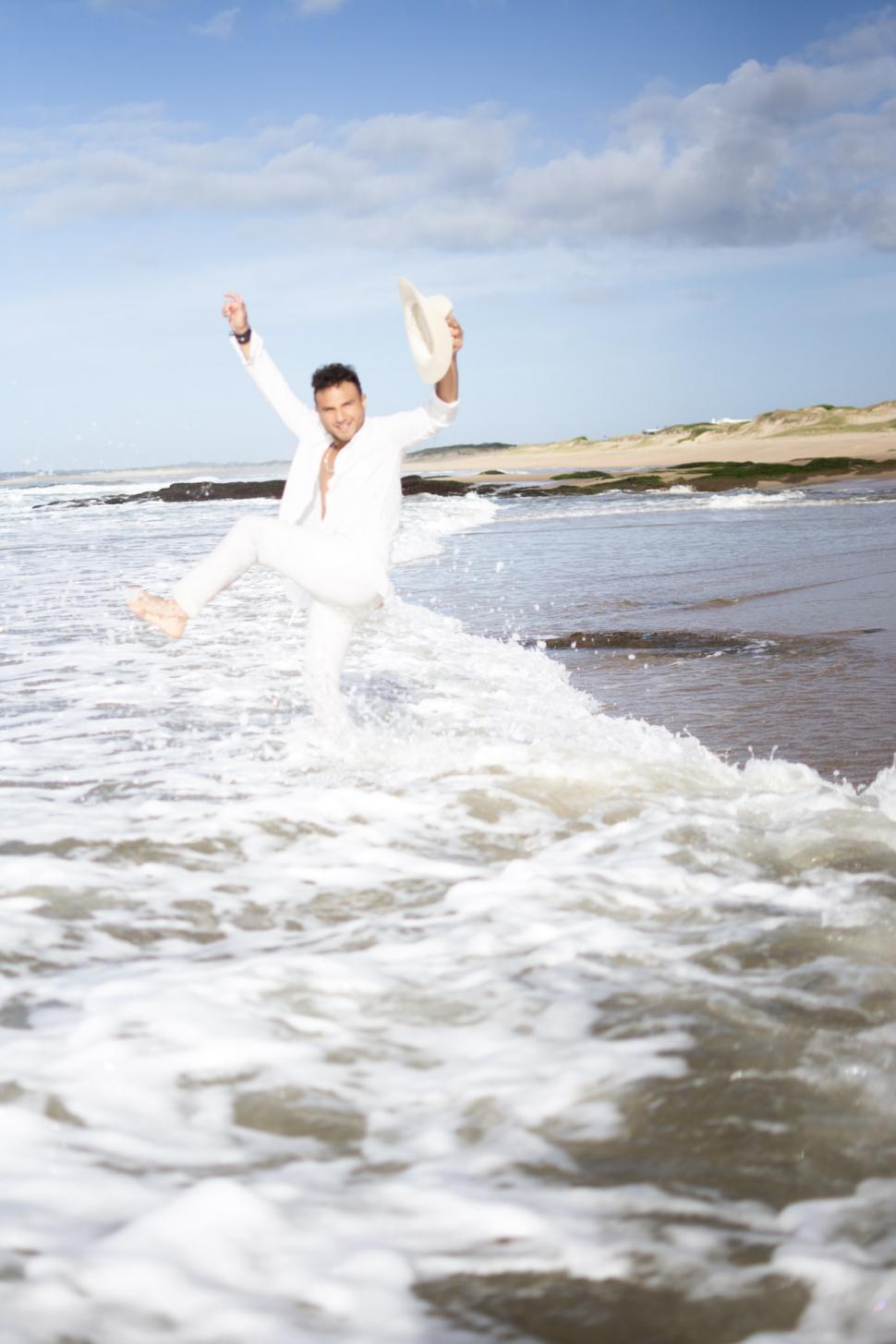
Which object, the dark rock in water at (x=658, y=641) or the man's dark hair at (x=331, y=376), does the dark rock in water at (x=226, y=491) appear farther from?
the man's dark hair at (x=331, y=376)

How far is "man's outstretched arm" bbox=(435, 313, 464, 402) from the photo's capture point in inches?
220

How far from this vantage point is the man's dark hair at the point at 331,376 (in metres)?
5.78

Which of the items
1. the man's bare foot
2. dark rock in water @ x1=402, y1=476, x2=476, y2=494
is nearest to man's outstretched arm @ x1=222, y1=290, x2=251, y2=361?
the man's bare foot

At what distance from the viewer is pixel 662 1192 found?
85.3 inches

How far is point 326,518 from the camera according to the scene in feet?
19.4

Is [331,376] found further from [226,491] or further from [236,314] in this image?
[226,491]

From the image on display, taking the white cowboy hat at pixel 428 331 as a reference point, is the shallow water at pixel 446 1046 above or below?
below

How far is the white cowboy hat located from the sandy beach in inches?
1614

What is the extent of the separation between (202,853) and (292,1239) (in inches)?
91.5

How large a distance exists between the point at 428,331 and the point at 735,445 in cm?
6905

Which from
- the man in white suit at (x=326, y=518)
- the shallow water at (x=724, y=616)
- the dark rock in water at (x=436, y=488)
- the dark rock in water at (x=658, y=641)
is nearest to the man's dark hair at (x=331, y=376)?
the man in white suit at (x=326, y=518)

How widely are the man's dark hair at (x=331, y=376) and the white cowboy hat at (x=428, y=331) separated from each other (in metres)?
0.37

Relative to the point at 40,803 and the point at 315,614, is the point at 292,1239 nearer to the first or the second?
the point at 40,803

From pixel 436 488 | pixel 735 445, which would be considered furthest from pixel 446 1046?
pixel 735 445
